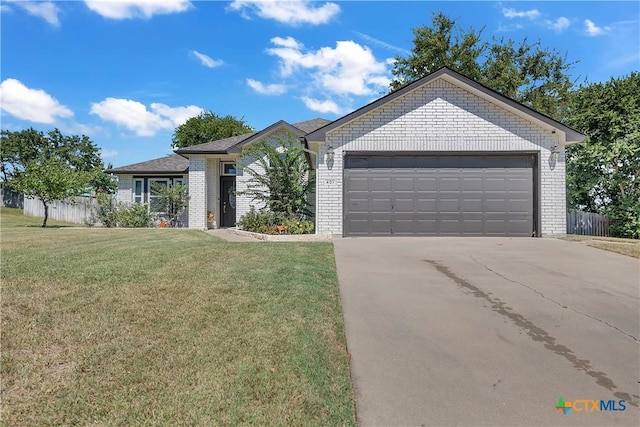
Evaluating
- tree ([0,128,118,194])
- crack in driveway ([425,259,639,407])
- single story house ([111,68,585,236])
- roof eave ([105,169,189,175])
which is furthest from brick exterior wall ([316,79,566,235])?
tree ([0,128,118,194])

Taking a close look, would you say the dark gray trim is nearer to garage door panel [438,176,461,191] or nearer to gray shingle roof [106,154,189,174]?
garage door panel [438,176,461,191]

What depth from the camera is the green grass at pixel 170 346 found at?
90.2 inches

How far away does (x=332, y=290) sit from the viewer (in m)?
5.10

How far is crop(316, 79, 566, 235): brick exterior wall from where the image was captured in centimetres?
1098

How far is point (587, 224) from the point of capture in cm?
1463

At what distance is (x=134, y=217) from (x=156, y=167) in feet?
9.56

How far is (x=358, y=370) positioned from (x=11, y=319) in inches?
138

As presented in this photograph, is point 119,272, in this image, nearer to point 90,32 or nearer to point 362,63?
point 90,32

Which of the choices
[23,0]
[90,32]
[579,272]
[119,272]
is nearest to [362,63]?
[90,32]

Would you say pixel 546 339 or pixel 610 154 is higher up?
pixel 610 154

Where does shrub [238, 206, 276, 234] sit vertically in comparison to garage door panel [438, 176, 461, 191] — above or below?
below

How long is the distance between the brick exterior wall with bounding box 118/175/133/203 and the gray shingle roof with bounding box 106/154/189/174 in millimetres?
488

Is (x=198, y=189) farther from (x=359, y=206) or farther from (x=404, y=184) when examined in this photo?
(x=404, y=184)

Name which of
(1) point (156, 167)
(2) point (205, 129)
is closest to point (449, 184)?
(1) point (156, 167)
